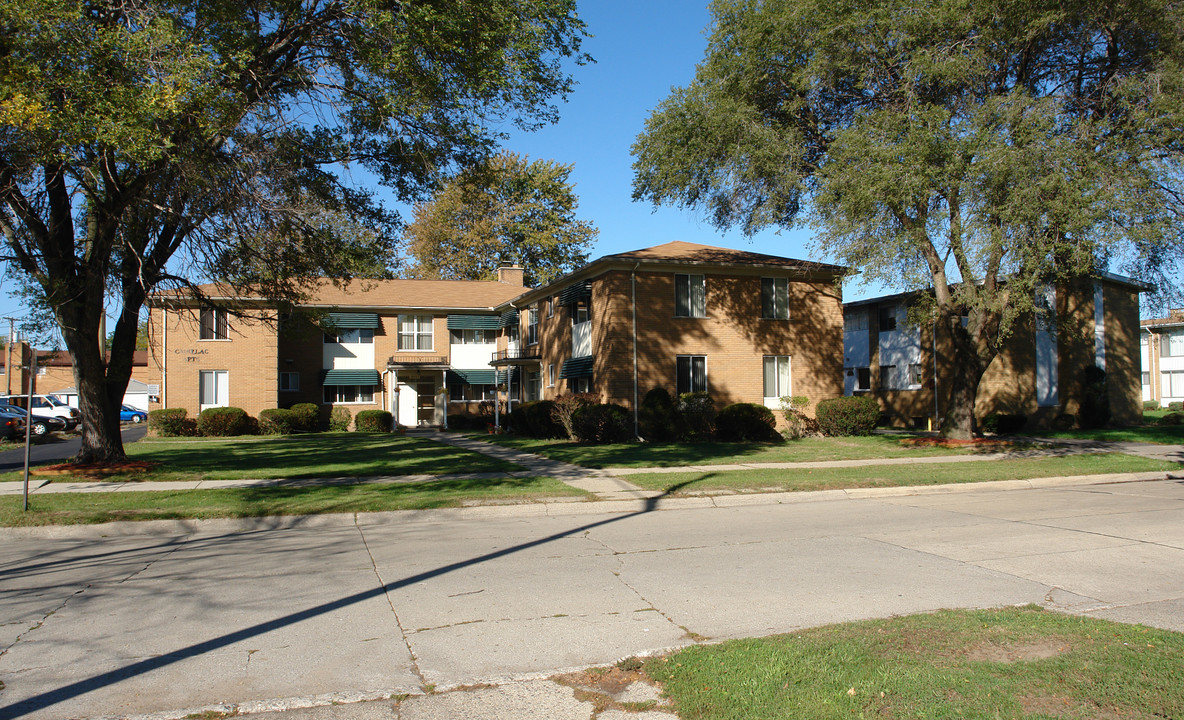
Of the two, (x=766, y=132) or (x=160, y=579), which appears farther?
(x=766, y=132)

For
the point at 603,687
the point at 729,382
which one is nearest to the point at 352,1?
the point at 603,687

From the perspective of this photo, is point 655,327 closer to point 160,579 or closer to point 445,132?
point 445,132

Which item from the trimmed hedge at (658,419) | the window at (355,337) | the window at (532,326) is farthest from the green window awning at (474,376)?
the trimmed hedge at (658,419)

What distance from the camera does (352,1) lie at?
13086mm

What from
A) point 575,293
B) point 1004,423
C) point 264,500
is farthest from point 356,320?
point 1004,423

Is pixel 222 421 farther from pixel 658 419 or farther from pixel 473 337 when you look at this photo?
pixel 658 419

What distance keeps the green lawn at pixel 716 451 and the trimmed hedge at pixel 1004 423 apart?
25.6ft

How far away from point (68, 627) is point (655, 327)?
20820mm

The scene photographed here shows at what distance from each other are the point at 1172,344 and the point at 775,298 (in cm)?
3385

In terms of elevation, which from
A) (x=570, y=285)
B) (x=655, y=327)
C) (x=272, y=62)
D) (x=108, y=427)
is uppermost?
(x=272, y=62)

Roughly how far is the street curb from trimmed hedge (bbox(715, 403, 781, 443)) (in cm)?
1001

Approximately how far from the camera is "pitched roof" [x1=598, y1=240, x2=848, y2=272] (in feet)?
82.3

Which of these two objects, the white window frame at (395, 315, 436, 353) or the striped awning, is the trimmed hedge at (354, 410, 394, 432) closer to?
→ the white window frame at (395, 315, 436, 353)

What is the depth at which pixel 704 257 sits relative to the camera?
1042 inches
